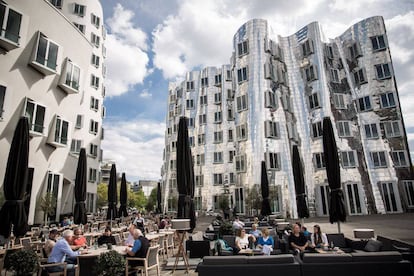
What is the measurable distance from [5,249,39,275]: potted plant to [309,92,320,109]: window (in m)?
29.1

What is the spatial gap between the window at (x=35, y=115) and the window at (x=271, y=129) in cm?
2064

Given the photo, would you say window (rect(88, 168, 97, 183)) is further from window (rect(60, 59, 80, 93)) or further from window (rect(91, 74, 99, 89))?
window (rect(60, 59, 80, 93))

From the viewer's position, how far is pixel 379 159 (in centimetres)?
2611

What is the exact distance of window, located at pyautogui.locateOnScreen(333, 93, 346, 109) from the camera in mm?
28172

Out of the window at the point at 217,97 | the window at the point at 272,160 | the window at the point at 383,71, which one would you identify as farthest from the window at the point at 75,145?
the window at the point at 383,71

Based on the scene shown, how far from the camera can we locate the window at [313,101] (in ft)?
94.2

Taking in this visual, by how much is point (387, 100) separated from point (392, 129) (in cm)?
327

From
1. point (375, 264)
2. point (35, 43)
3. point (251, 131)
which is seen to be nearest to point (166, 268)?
point (375, 264)

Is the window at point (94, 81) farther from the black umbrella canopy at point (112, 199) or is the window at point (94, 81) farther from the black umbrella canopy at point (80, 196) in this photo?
the black umbrella canopy at point (80, 196)

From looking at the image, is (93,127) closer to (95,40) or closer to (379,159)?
(95,40)

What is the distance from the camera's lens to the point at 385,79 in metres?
27.8

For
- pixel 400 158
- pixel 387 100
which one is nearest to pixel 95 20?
pixel 387 100

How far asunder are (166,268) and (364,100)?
28.9 meters

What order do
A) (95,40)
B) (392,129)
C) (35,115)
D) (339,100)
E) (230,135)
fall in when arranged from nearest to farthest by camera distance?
(35,115) < (392,129) < (339,100) < (95,40) < (230,135)
